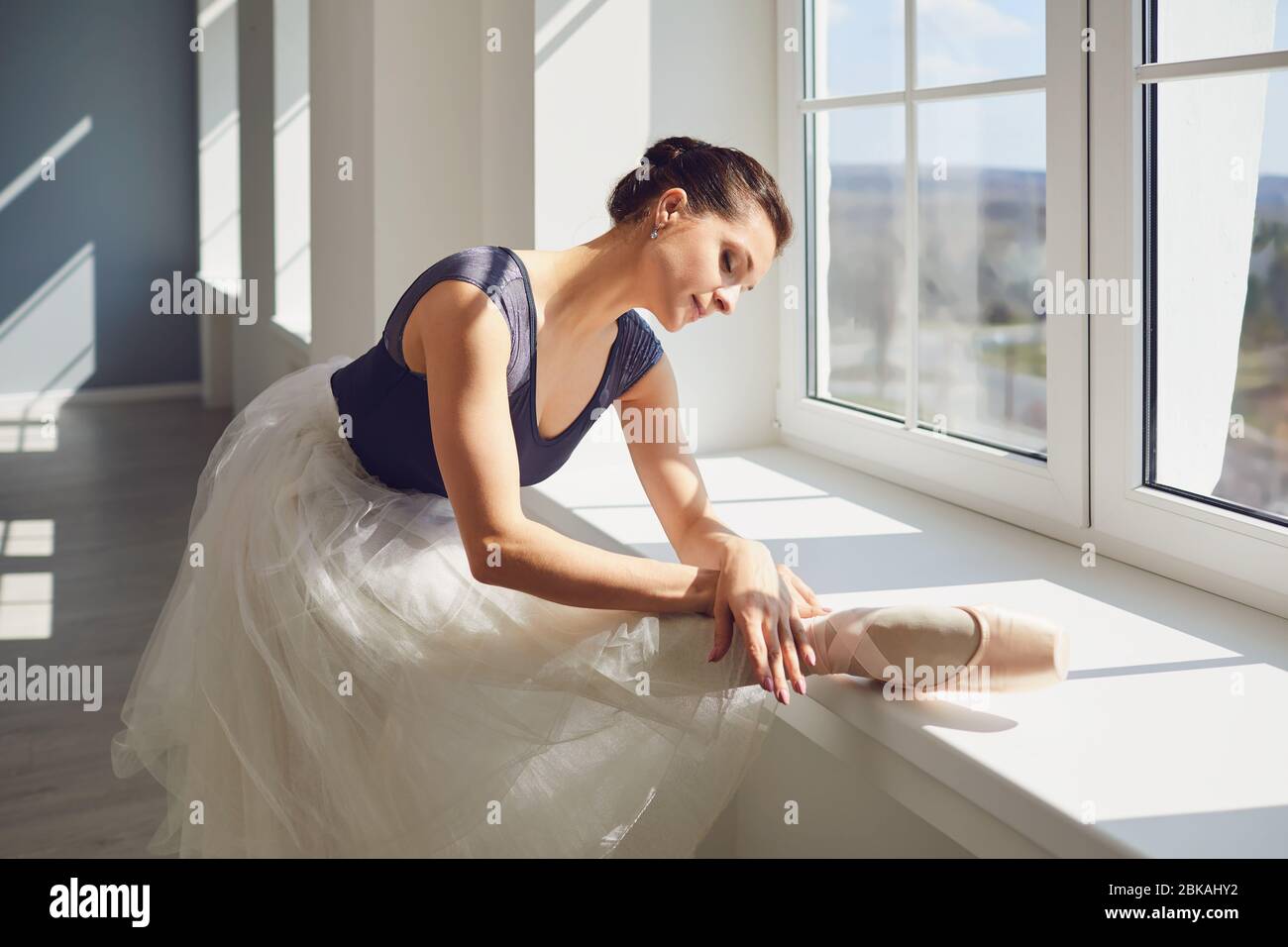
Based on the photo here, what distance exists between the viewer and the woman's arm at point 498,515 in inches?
52.6

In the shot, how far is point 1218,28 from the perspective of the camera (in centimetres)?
151

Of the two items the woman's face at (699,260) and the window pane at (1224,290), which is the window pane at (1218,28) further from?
the woman's face at (699,260)

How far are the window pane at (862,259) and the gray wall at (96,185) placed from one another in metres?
5.53

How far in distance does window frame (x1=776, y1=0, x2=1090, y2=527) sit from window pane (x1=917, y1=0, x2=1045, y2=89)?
0.02 metres

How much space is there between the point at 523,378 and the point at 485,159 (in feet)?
4.30

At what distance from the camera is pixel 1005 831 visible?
117cm

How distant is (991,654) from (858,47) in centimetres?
138

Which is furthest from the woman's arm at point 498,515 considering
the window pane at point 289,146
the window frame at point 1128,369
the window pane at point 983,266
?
the window pane at point 289,146

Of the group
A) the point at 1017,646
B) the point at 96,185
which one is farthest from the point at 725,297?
the point at 96,185

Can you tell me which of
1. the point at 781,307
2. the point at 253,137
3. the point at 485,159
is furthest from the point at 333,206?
the point at 253,137

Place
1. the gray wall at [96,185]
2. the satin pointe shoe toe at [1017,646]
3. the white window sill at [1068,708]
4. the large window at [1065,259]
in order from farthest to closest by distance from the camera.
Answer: the gray wall at [96,185]
the large window at [1065,259]
the satin pointe shoe toe at [1017,646]
the white window sill at [1068,708]

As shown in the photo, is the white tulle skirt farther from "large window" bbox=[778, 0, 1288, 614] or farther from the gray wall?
the gray wall
